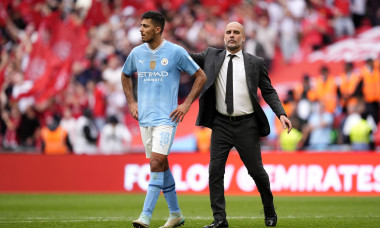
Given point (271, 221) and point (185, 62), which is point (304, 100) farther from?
point (185, 62)

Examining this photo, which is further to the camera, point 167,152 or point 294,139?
point 294,139

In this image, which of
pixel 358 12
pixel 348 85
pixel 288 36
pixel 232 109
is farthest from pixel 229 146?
pixel 358 12

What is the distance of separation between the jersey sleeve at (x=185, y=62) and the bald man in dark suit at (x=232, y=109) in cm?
42

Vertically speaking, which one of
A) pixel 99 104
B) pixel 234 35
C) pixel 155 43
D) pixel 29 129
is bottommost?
pixel 29 129

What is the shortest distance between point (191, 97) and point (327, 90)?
444 inches

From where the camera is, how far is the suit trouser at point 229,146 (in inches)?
344

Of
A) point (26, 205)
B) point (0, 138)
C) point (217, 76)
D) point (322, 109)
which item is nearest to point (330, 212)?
point (217, 76)

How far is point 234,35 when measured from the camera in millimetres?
8688

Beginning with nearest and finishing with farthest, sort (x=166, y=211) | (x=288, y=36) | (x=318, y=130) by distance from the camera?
(x=166, y=211) < (x=318, y=130) < (x=288, y=36)

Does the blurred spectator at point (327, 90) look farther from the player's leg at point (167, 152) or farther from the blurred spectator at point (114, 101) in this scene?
the player's leg at point (167, 152)

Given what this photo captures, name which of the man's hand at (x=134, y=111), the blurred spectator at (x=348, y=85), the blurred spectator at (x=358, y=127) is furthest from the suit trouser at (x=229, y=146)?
the blurred spectator at (x=348, y=85)

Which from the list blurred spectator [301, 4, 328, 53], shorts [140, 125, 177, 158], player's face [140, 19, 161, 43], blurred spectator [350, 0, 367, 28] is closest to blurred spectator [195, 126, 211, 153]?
blurred spectator [301, 4, 328, 53]

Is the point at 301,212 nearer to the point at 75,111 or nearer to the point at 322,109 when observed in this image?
the point at 322,109

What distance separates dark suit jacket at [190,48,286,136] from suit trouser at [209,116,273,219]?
11 cm
